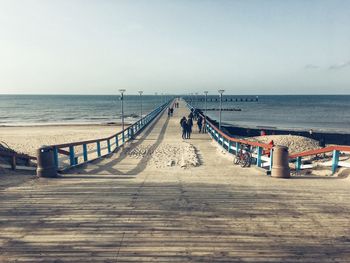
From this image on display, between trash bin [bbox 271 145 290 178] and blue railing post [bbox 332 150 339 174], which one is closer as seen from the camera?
trash bin [bbox 271 145 290 178]

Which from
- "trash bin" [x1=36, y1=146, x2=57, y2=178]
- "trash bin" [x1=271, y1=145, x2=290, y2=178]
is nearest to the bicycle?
"trash bin" [x1=271, y1=145, x2=290, y2=178]

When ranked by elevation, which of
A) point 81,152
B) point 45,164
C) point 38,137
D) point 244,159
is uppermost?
point 45,164

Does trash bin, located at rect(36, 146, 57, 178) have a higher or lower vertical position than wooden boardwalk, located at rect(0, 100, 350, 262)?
higher

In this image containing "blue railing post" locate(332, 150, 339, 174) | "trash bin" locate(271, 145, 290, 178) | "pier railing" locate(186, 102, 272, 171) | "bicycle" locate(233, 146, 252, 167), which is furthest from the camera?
"bicycle" locate(233, 146, 252, 167)

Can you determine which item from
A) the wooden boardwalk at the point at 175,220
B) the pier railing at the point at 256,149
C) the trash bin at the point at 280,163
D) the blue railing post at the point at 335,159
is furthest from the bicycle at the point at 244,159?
the blue railing post at the point at 335,159

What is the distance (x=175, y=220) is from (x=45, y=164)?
209 inches

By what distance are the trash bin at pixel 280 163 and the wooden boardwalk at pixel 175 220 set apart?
0.38 meters

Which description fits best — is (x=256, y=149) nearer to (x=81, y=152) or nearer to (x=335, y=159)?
(x=335, y=159)

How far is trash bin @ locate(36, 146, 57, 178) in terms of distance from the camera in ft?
28.8

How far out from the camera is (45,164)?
8.78 metres

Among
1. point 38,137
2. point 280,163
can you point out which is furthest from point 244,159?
point 38,137

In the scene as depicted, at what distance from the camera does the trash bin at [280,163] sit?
8703 mm

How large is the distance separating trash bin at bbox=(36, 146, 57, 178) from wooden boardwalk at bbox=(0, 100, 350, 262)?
40cm

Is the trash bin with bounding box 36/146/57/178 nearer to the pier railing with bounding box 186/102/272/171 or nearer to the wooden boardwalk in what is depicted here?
the wooden boardwalk
